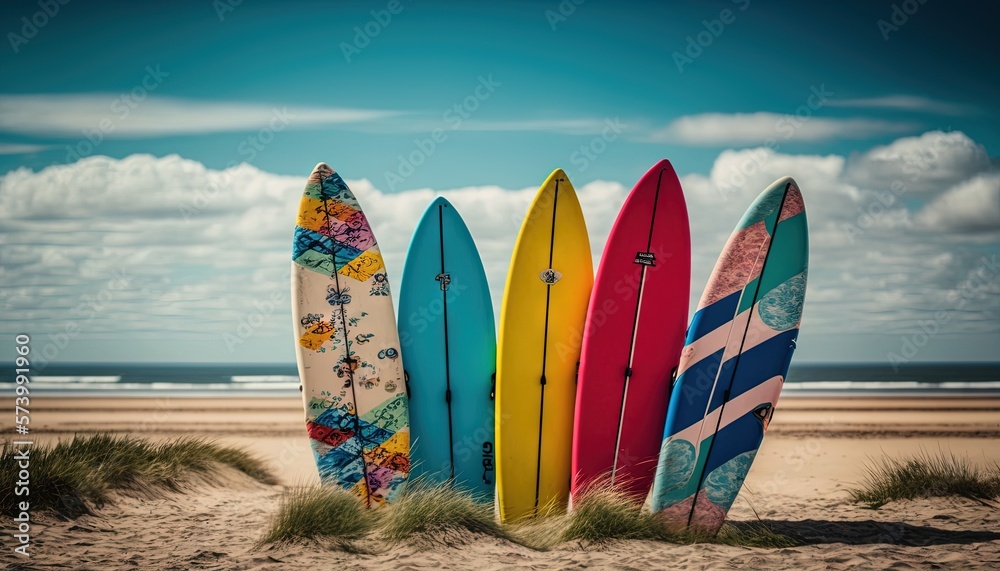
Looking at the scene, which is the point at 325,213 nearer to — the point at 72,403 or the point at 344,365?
the point at 344,365

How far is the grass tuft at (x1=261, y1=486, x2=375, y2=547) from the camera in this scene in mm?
4027

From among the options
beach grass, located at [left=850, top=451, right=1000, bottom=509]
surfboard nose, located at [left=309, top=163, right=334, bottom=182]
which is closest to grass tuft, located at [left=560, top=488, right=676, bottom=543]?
beach grass, located at [left=850, top=451, right=1000, bottom=509]

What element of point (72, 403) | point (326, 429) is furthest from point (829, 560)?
point (72, 403)

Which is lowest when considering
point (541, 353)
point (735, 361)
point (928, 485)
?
point (928, 485)

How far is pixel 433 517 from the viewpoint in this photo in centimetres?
407

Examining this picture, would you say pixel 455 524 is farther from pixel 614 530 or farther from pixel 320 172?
pixel 320 172

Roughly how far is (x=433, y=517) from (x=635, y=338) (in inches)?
74.0

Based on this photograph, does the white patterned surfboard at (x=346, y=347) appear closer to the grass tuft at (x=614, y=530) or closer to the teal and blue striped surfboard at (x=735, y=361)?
the grass tuft at (x=614, y=530)

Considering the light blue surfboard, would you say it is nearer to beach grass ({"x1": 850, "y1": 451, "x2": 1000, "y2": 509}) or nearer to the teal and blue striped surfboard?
the teal and blue striped surfboard

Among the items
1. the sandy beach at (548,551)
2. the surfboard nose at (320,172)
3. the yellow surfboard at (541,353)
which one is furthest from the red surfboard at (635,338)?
the surfboard nose at (320,172)

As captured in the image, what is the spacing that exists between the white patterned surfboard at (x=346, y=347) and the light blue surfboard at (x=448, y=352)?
163 mm

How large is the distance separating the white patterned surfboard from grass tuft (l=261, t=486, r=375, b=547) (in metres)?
0.80

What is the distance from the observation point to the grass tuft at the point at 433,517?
4.04 meters

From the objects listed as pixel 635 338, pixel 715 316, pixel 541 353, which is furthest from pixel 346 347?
pixel 715 316
